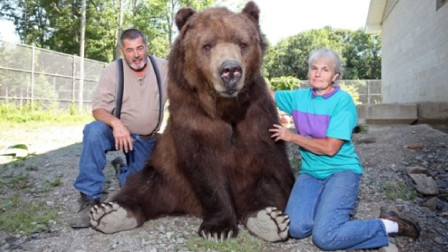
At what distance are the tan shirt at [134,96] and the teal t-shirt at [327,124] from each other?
1561 mm

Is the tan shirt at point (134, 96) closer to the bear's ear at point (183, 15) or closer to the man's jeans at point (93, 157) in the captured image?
the man's jeans at point (93, 157)

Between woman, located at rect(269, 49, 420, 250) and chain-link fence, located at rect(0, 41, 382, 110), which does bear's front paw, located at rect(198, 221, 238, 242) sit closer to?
woman, located at rect(269, 49, 420, 250)

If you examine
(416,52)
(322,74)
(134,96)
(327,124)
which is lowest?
(327,124)

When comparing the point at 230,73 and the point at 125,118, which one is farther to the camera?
the point at 125,118

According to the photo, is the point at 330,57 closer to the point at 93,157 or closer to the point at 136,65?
the point at 136,65

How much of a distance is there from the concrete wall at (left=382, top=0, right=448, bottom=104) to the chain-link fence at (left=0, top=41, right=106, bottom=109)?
12254 millimetres

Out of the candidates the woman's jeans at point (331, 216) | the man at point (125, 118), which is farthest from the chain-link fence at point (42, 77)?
the woman's jeans at point (331, 216)

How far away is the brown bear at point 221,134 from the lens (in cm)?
320

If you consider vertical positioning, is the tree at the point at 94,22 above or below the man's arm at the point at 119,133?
above

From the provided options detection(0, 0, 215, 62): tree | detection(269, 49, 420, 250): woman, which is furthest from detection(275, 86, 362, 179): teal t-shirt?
detection(0, 0, 215, 62): tree

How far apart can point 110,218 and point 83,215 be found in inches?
20.5

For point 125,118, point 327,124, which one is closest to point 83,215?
point 125,118

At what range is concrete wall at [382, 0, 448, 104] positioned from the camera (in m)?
7.58

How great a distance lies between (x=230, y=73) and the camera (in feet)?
9.89
